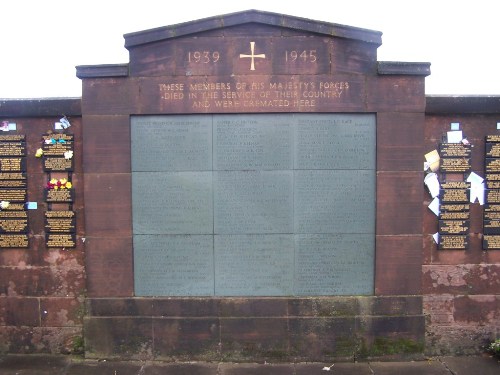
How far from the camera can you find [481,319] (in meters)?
6.02

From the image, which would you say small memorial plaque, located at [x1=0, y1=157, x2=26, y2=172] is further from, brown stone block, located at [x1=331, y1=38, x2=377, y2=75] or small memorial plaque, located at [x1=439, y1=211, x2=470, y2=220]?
small memorial plaque, located at [x1=439, y1=211, x2=470, y2=220]

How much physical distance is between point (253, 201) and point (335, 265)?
1527mm

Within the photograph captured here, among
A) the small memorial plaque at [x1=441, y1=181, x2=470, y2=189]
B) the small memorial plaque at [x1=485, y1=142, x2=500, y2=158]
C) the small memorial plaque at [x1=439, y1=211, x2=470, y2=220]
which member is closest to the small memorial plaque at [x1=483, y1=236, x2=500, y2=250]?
the small memorial plaque at [x1=439, y1=211, x2=470, y2=220]

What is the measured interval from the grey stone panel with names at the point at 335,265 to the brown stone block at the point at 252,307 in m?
0.35

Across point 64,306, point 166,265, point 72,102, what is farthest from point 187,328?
point 72,102

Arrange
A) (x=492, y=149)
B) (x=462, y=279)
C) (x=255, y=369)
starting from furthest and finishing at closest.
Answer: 1. (x=462, y=279)
2. (x=492, y=149)
3. (x=255, y=369)

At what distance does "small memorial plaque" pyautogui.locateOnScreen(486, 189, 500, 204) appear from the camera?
593 centimetres

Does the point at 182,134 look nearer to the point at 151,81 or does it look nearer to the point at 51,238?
the point at 151,81

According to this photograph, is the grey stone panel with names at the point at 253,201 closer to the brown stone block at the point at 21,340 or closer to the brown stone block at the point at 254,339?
the brown stone block at the point at 254,339

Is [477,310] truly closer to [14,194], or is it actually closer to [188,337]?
[188,337]

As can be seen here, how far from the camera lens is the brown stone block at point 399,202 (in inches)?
230

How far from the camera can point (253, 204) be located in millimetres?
5891

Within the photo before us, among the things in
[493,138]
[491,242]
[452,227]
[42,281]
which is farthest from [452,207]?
[42,281]

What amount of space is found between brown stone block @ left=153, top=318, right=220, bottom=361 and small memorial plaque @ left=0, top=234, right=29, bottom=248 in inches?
91.5
